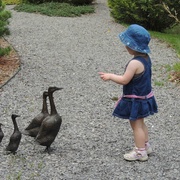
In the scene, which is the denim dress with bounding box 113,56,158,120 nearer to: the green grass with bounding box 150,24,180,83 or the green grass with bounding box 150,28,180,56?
the green grass with bounding box 150,24,180,83

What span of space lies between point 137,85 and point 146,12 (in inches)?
340

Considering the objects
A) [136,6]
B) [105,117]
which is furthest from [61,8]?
[105,117]

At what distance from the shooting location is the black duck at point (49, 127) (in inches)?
190

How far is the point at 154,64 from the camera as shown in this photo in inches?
372

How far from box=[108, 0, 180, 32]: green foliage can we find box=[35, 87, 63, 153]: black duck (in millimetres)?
8191

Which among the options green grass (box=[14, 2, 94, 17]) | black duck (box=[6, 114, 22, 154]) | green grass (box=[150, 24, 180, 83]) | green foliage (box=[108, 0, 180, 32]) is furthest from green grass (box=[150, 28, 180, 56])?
black duck (box=[6, 114, 22, 154])

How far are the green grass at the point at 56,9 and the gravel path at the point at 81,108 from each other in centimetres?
231

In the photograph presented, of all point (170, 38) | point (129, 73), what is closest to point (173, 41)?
point (170, 38)

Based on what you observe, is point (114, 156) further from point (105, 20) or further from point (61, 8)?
point (61, 8)

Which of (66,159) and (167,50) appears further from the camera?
(167,50)

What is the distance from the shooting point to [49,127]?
4.81 m

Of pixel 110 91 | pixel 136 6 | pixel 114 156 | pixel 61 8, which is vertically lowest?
pixel 61 8

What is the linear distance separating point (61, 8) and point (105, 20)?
185 centimetres

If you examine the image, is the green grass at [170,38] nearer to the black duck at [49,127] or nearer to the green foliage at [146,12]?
the green foliage at [146,12]
